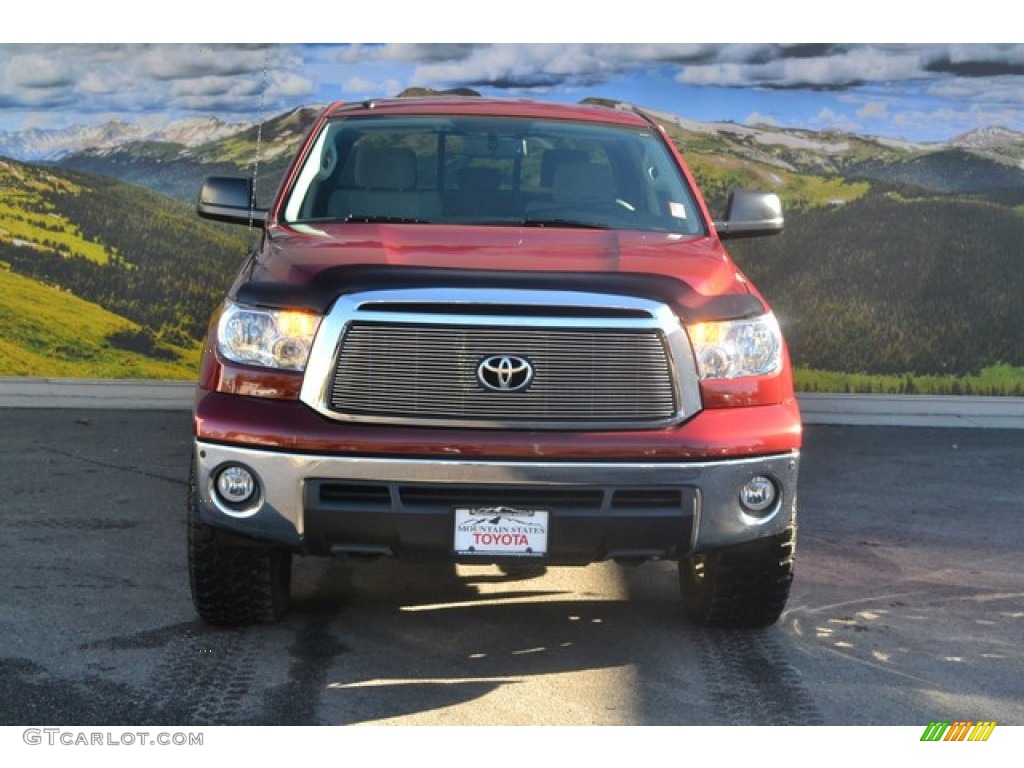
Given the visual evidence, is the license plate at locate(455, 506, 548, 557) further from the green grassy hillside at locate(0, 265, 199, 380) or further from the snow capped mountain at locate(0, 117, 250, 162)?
the snow capped mountain at locate(0, 117, 250, 162)

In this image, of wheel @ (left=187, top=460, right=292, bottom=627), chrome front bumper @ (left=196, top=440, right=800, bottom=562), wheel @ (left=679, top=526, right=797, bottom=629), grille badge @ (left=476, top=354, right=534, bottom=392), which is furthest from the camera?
wheel @ (left=679, top=526, right=797, bottom=629)

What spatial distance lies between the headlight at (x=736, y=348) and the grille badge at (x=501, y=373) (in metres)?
0.56

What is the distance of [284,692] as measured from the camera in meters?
5.43

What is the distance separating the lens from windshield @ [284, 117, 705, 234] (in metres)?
6.86

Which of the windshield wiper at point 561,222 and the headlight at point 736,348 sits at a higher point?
the windshield wiper at point 561,222

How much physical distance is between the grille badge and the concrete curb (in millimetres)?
7244

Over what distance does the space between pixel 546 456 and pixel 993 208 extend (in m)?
9.13

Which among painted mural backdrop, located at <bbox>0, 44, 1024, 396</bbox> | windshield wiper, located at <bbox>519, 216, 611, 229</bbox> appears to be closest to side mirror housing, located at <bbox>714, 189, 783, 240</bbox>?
windshield wiper, located at <bbox>519, 216, 611, 229</bbox>

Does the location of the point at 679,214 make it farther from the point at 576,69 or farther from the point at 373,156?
the point at 576,69

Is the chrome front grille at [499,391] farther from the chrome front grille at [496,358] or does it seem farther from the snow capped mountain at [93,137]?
the snow capped mountain at [93,137]

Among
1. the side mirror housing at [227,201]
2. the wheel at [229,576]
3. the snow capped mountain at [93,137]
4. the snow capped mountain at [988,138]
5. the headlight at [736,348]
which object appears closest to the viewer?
the headlight at [736,348]

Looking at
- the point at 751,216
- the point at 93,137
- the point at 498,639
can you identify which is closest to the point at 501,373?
the point at 498,639

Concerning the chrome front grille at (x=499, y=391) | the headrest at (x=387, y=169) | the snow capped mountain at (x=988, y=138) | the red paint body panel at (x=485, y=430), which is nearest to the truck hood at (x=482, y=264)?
the red paint body panel at (x=485, y=430)

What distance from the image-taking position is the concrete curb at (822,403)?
41.3 feet
